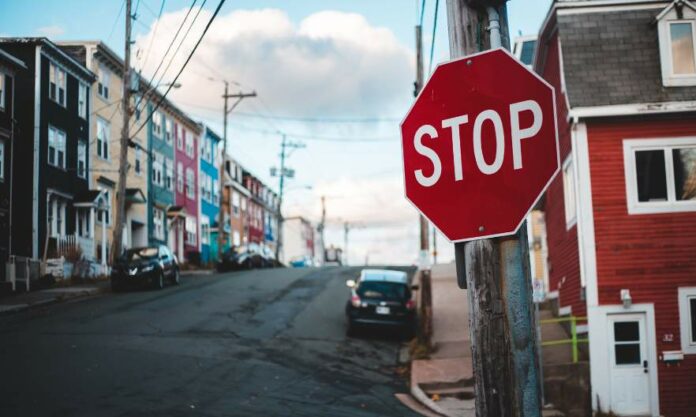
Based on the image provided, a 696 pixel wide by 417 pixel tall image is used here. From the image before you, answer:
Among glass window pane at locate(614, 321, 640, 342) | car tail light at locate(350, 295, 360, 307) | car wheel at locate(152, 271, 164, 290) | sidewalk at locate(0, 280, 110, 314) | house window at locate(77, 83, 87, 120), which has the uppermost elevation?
house window at locate(77, 83, 87, 120)

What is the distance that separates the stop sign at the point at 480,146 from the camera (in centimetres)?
382

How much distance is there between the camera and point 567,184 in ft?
66.6

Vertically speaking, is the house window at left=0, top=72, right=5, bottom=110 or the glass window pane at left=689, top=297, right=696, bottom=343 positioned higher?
the house window at left=0, top=72, right=5, bottom=110

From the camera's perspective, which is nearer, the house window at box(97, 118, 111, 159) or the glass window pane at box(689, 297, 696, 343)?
the glass window pane at box(689, 297, 696, 343)

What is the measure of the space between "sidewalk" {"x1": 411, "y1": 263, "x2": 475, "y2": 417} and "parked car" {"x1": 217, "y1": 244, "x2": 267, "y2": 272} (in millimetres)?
21654

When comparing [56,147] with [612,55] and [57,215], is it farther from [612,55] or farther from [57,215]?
[612,55]

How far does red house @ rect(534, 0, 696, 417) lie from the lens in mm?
17250

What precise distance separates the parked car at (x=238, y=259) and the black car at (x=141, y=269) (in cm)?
1526

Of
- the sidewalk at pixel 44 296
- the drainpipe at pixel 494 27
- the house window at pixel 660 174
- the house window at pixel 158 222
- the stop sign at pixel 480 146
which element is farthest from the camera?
the house window at pixel 158 222

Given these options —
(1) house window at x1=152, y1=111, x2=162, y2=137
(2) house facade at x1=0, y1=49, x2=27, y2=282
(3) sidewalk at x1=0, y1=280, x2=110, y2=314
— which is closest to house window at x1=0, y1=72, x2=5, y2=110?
(2) house facade at x1=0, y1=49, x2=27, y2=282

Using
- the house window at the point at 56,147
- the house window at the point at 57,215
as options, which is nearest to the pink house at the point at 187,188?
the house window at the point at 57,215

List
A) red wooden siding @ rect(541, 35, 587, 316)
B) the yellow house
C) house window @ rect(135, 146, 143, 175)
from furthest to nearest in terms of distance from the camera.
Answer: house window @ rect(135, 146, 143, 175) < the yellow house < red wooden siding @ rect(541, 35, 587, 316)

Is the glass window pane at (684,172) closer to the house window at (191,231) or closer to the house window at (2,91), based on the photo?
the house window at (2,91)

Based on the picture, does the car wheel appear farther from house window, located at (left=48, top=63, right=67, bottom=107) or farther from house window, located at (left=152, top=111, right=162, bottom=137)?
house window, located at (left=152, top=111, right=162, bottom=137)
